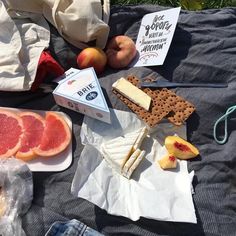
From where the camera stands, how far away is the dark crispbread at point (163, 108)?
4.66ft

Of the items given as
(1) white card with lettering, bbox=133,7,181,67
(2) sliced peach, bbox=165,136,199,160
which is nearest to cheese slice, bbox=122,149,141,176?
(2) sliced peach, bbox=165,136,199,160

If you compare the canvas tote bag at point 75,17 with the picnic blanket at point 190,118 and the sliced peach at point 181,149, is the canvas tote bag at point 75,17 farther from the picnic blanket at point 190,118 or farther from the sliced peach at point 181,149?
the sliced peach at point 181,149

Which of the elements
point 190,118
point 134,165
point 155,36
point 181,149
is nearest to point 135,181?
point 134,165

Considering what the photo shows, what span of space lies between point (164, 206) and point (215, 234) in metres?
0.18

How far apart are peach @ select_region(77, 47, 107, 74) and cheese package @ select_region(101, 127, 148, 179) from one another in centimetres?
31

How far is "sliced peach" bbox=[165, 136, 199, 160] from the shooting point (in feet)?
4.50

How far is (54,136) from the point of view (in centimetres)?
138

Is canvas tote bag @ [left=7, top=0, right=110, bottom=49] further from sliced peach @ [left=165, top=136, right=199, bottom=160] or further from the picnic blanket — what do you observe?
sliced peach @ [left=165, top=136, right=199, bottom=160]

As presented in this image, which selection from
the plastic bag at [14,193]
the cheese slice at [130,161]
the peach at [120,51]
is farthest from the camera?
the peach at [120,51]

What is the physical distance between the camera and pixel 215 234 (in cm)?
126

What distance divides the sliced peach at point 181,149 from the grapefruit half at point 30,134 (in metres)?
0.44

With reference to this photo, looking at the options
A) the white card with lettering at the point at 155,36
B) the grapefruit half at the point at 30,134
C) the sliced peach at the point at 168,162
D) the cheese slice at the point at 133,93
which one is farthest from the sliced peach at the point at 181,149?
the grapefruit half at the point at 30,134

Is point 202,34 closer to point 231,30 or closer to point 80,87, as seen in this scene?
point 231,30

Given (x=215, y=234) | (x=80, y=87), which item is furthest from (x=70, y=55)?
(x=215, y=234)
